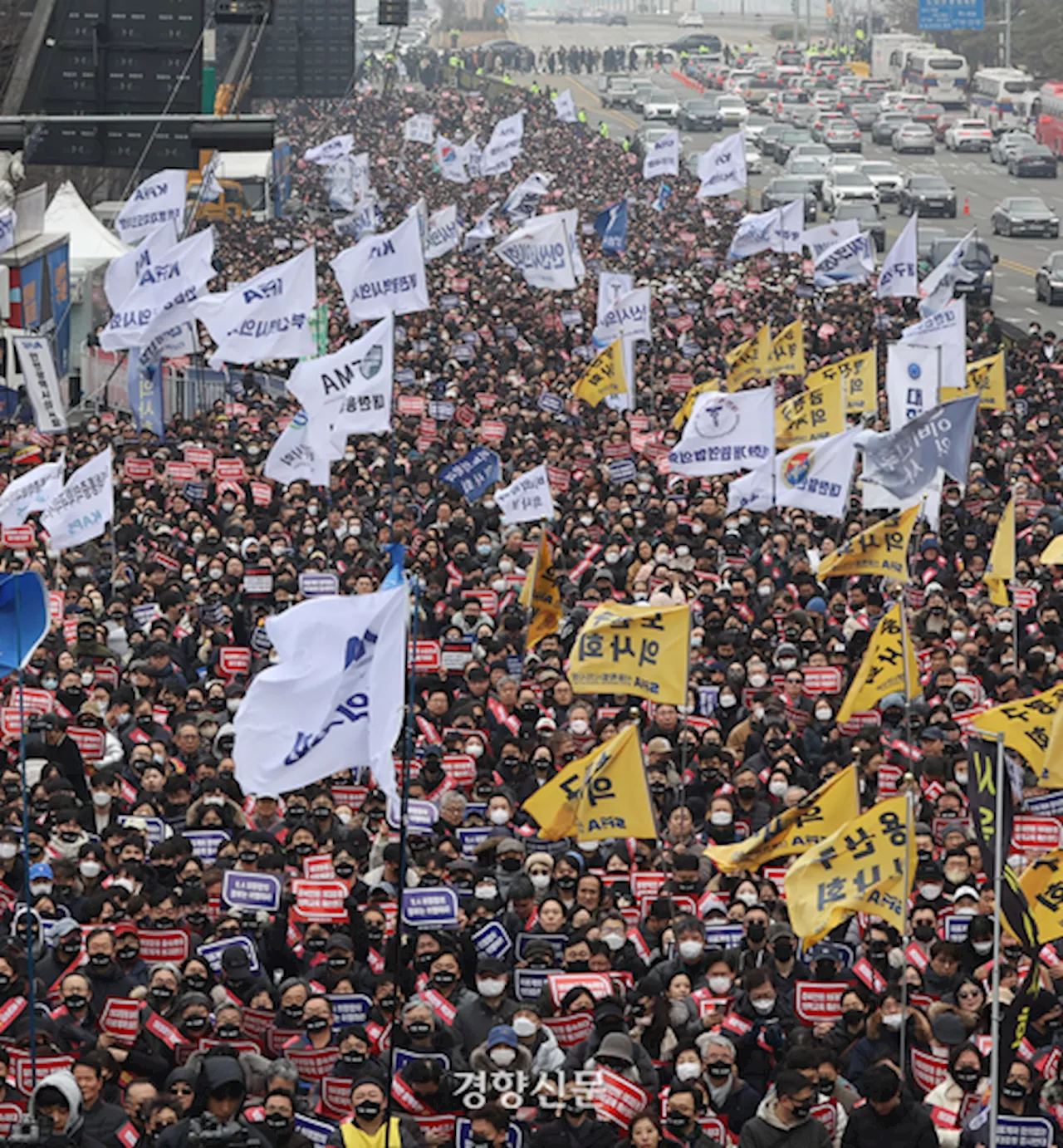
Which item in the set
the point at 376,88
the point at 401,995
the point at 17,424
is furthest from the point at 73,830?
the point at 376,88

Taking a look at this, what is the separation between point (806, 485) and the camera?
1973 centimetres

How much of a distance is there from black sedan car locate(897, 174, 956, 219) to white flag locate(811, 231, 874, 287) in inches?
837

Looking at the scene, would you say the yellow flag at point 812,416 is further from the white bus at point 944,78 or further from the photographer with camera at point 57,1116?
the white bus at point 944,78

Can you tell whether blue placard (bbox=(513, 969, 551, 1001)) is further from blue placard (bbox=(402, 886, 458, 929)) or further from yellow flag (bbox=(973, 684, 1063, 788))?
yellow flag (bbox=(973, 684, 1063, 788))

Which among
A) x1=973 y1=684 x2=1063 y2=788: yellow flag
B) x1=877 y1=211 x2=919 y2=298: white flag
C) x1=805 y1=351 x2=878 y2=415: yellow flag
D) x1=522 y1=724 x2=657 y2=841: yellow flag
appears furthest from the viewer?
x1=877 y1=211 x2=919 y2=298: white flag

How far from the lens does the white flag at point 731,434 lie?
2044cm

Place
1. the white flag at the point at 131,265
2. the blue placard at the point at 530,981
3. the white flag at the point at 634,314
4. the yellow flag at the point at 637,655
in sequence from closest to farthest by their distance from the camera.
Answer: the blue placard at the point at 530,981, the yellow flag at the point at 637,655, the white flag at the point at 131,265, the white flag at the point at 634,314

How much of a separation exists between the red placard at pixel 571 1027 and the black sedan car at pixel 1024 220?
145ft

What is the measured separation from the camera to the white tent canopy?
39500 millimetres

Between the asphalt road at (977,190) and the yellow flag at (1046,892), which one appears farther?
the asphalt road at (977,190)

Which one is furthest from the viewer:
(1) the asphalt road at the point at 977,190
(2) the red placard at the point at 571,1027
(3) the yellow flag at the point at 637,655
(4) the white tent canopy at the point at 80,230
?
(1) the asphalt road at the point at 977,190

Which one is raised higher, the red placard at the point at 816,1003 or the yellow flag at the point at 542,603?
the red placard at the point at 816,1003

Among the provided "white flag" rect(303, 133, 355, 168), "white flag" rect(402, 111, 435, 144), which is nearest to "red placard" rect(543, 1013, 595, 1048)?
"white flag" rect(303, 133, 355, 168)

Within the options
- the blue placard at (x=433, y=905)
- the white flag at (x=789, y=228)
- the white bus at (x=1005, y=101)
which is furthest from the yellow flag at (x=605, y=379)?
the white bus at (x=1005, y=101)
